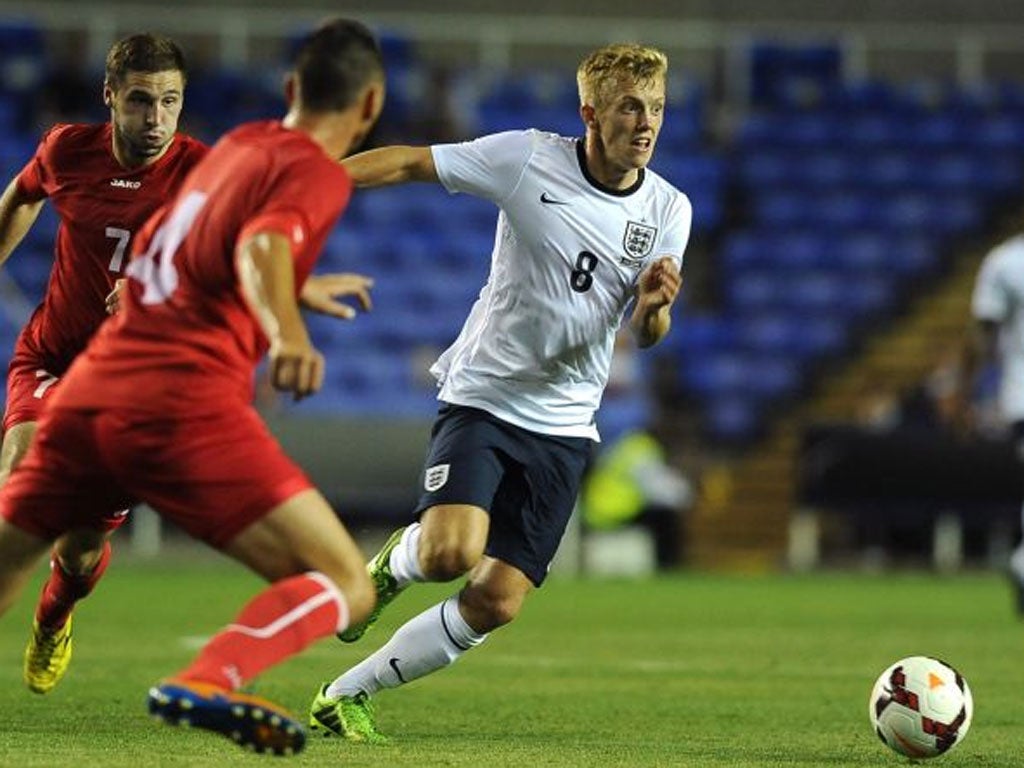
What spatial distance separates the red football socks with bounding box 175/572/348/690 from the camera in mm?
5090

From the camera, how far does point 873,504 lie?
1864 centimetres

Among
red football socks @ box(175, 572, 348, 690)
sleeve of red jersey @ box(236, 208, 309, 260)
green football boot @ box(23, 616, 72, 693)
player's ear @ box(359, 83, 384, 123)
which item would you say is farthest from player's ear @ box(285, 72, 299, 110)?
green football boot @ box(23, 616, 72, 693)

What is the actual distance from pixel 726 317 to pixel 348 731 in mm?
15216

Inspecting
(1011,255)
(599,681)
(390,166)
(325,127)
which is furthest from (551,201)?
(1011,255)

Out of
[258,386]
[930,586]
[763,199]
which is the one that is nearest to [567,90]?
[763,199]

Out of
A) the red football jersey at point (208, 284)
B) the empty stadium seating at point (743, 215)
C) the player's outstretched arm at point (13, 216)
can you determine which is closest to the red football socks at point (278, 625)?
the red football jersey at point (208, 284)

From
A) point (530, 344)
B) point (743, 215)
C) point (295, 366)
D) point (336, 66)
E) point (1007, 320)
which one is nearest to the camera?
point (295, 366)

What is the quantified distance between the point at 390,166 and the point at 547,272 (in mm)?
731

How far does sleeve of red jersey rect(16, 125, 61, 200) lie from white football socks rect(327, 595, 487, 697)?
6.73 ft

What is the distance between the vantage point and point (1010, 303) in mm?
12750

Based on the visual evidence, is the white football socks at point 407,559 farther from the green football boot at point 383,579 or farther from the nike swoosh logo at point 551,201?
the nike swoosh logo at point 551,201

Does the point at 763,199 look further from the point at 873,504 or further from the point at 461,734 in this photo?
the point at 461,734

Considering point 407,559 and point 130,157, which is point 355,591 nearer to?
point 407,559

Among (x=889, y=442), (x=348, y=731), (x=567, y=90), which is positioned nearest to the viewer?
(x=348, y=731)
